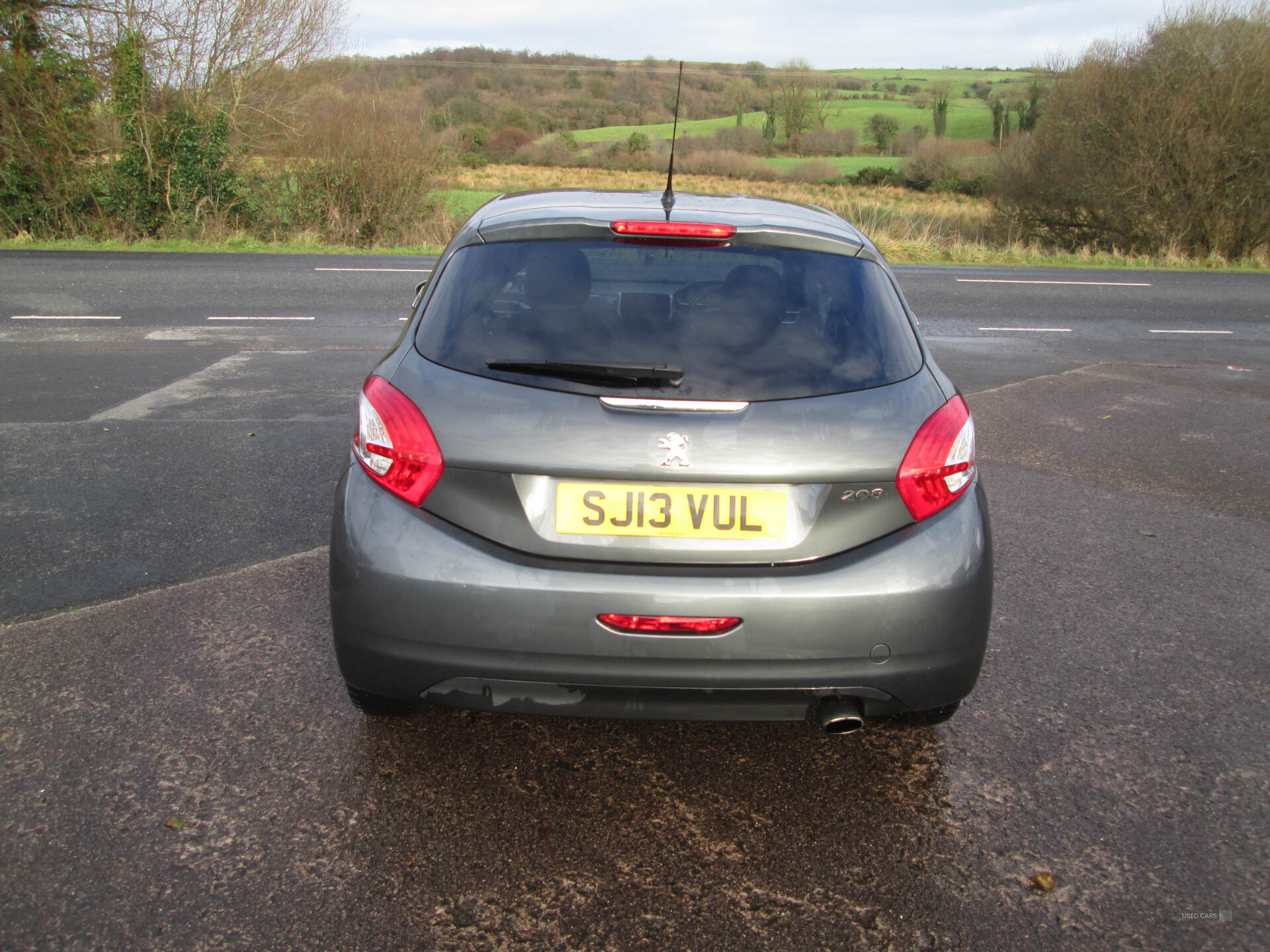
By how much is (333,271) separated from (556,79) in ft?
201

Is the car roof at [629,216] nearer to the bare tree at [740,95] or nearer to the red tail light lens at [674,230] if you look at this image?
the red tail light lens at [674,230]

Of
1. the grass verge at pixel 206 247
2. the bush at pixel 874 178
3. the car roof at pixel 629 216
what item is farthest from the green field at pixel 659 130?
the car roof at pixel 629 216

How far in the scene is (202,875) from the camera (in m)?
2.43

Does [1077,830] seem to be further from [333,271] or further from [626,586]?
[333,271]

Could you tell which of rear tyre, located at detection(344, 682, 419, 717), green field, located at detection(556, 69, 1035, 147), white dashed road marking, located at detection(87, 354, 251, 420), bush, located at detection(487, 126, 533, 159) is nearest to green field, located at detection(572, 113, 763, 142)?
green field, located at detection(556, 69, 1035, 147)

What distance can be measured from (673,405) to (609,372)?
0.64 feet

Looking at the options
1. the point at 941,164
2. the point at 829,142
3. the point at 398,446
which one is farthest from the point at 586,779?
the point at 829,142

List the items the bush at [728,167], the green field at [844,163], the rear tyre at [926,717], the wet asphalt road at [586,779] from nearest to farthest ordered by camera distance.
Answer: the wet asphalt road at [586,779], the rear tyre at [926,717], the bush at [728,167], the green field at [844,163]

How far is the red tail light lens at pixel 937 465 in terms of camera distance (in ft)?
8.43

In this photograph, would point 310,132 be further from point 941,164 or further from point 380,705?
point 941,164

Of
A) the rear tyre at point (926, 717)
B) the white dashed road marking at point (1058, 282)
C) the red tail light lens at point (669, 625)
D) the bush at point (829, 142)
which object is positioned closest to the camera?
the red tail light lens at point (669, 625)

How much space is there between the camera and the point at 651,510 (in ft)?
8.09

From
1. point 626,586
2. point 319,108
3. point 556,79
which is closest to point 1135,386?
point 626,586

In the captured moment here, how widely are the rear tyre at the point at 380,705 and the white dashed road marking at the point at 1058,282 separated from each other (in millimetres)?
14893
